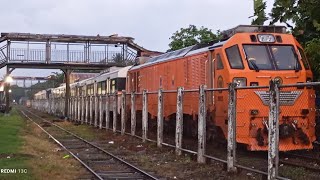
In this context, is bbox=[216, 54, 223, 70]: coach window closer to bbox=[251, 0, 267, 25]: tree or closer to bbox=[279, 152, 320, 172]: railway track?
bbox=[251, 0, 267, 25]: tree

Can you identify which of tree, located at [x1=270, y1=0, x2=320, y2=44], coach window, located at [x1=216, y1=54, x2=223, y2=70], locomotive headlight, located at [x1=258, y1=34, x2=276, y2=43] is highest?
tree, located at [x1=270, y1=0, x2=320, y2=44]

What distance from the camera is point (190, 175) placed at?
12.2 metres

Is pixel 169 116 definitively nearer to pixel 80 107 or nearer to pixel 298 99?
pixel 298 99

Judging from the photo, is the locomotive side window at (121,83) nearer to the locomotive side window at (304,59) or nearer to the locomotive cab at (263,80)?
the locomotive cab at (263,80)

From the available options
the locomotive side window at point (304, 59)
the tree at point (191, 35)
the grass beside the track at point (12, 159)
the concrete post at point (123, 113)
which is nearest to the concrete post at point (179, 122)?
the locomotive side window at point (304, 59)

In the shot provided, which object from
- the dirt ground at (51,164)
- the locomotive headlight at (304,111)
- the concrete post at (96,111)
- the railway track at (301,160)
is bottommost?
the dirt ground at (51,164)

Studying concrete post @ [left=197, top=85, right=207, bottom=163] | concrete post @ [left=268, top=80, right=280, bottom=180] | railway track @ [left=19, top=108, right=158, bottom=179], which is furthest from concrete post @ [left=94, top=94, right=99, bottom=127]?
concrete post @ [left=268, top=80, right=280, bottom=180]

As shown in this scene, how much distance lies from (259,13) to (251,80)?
11.3 ft

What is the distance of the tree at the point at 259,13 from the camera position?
16.4 meters

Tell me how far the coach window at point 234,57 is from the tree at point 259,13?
7.87 feet

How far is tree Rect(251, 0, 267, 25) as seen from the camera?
1639 centimetres

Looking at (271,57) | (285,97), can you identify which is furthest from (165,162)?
(271,57)

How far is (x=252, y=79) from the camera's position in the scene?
46.7 feet

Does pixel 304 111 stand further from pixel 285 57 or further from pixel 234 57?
pixel 234 57
